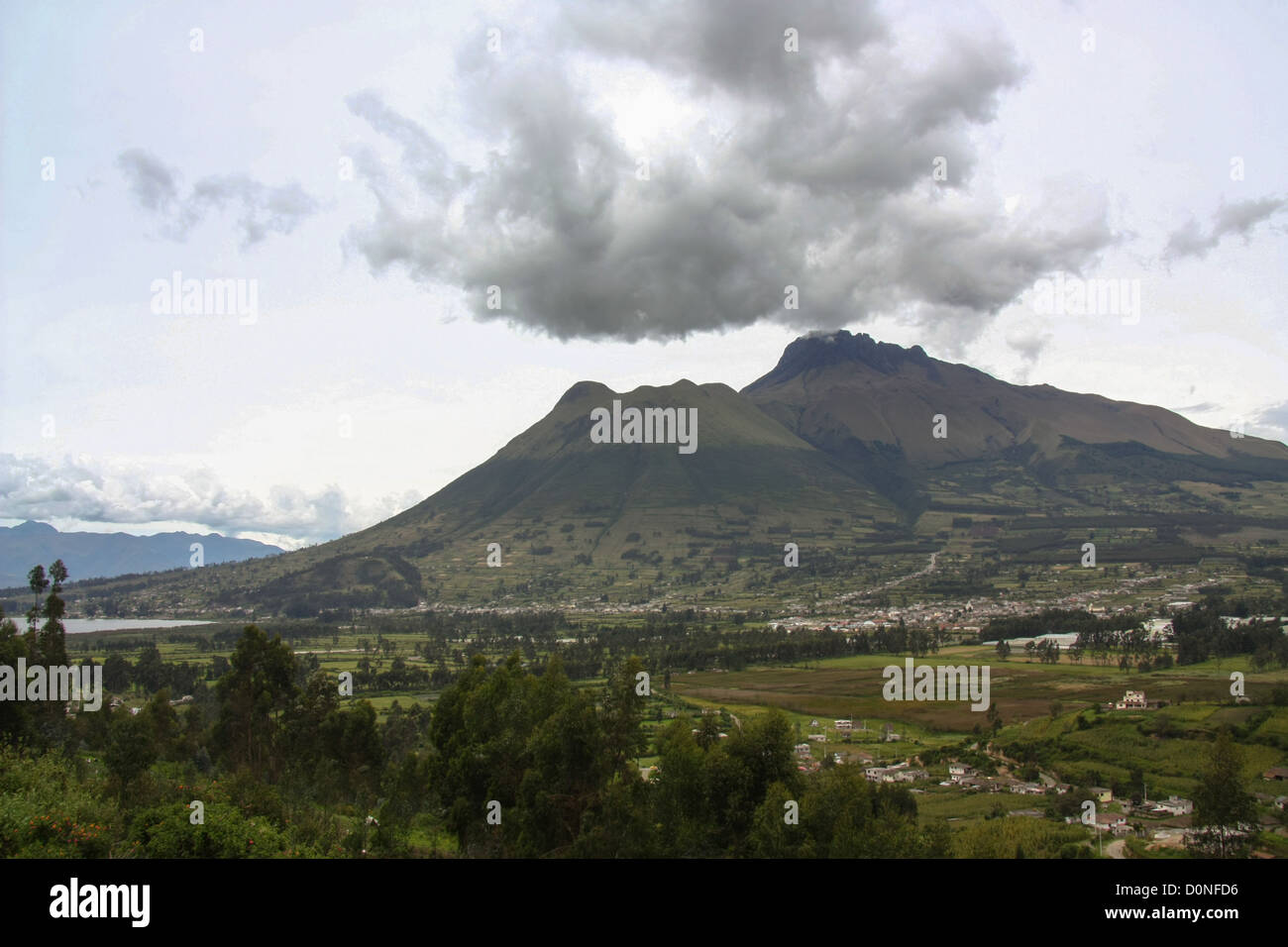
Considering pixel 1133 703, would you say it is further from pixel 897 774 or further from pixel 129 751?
pixel 129 751

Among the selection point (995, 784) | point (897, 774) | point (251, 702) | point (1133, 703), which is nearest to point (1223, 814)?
point (995, 784)

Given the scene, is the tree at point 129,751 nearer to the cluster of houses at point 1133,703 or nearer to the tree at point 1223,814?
the tree at point 1223,814

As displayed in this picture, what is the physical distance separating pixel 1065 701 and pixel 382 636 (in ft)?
476

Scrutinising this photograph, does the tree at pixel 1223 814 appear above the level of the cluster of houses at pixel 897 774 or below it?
above

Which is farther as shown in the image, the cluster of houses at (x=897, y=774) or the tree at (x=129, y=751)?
the cluster of houses at (x=897, y=774)

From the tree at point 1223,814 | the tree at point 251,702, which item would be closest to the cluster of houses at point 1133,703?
the tree at point 1223,814

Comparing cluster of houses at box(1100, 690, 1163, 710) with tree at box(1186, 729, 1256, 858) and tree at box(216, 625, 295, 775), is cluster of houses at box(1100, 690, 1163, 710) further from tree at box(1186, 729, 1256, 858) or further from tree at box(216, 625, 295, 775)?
tree at box(216, 625, 295, 775)

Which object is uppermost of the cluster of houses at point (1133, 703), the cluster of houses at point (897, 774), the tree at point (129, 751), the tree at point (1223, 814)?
the tree at point (129, 751)

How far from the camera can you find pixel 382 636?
180m

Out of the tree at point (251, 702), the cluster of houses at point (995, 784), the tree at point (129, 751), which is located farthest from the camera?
the cluster of houses at point (995, 784)

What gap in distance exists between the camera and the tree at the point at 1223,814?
38031mm

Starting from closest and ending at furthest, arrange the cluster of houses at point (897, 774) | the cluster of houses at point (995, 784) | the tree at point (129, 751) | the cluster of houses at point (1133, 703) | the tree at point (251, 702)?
1. the tree at point (129, 751)
2. the tree at point (251, 702)
3. the cluster of houses at point (995, 784)
4. the cluster of houses at point (897, 774)
5. the cluster of houses at point (1133, 703)
